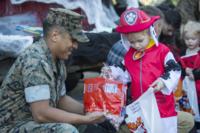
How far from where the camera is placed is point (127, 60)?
4059 mm

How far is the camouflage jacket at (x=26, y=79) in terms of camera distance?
3467 millimetres

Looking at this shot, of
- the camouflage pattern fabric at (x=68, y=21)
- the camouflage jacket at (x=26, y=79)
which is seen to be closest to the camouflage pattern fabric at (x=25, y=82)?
the camouflage jacket at (x=26, y=79)

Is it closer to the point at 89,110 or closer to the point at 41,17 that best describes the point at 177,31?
the point at 41,17

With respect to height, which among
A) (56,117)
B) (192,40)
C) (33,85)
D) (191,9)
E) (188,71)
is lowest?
(56,117)

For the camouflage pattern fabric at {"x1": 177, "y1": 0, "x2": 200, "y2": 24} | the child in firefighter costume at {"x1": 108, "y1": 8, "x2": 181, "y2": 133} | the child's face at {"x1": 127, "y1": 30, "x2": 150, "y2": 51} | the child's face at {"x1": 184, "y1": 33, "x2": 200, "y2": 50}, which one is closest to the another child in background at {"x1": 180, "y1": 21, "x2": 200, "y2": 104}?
the child's face at {"x1": 184, "y1": 33, "x2": 200, "y2": 50}

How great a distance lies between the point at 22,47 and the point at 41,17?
842 mm

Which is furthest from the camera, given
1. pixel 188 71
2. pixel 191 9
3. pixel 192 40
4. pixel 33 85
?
pixel 191 9

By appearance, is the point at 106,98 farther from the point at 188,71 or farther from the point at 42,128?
the point at 188,71

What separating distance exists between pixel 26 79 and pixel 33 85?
0.07 metres

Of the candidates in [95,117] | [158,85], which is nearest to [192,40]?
[158,85]

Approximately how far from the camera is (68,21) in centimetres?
355

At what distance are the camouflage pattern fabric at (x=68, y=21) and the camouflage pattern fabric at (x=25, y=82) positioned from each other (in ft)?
0.65

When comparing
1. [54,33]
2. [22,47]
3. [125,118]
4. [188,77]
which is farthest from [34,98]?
[188,77]

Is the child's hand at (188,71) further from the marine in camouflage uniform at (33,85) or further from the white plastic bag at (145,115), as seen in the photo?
the marine in camouflage uniform at (33,85)
